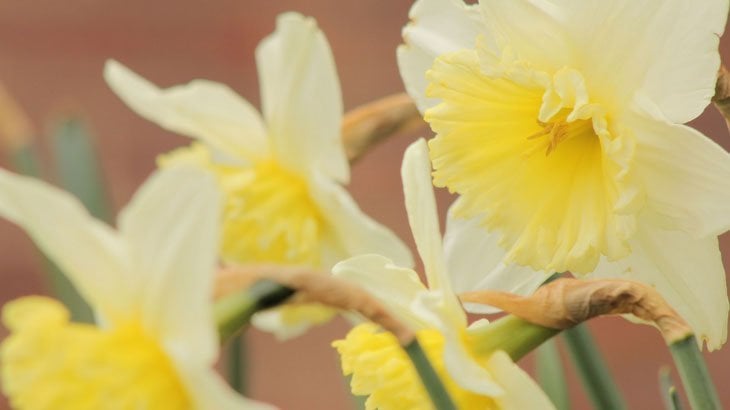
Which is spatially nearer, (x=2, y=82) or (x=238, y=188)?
(x=238, y=188)

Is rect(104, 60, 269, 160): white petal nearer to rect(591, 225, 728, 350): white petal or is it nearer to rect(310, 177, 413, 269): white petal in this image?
rect(310, 177, 413, 269): white petal

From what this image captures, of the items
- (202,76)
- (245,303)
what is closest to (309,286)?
(245,303)

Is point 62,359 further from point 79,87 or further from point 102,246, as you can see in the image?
point 79,87

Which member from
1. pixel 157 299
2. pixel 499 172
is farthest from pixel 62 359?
pixel 499 172

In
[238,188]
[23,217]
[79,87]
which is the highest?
[23,217]

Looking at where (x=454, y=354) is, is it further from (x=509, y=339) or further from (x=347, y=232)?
(x=347, y=232)

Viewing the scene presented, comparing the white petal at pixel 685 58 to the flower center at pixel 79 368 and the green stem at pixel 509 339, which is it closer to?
the green stem at pixel 509 339

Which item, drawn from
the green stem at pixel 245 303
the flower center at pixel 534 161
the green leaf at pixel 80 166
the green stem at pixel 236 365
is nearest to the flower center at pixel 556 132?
the flower center at pixel 534 161
